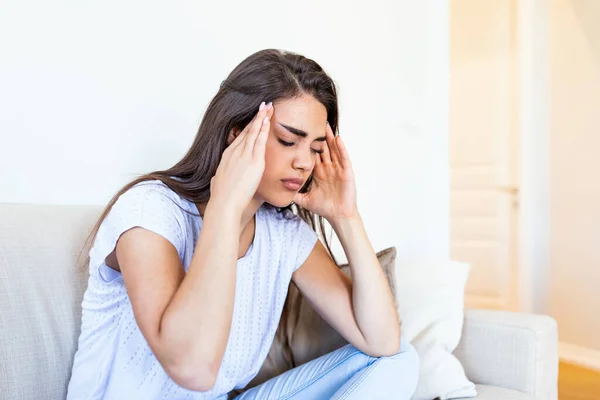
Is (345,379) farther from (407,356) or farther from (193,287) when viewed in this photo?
(193,287)

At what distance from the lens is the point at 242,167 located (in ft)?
4.12

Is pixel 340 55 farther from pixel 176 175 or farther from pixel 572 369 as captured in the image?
pixel 572 369

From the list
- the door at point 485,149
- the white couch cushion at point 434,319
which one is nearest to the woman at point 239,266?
the white couch cushion at point 434,319

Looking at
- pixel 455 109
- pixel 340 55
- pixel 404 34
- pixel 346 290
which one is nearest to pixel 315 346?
pixel 346 290

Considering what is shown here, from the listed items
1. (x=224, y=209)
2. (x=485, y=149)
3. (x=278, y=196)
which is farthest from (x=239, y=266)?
(x=485, y=149)

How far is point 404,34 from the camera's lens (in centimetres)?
284

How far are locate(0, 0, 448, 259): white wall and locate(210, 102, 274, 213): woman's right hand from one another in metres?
0.59

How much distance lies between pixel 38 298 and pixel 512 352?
4.02ft

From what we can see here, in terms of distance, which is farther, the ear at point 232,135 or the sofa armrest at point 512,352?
the sofa armrest at point 512,352

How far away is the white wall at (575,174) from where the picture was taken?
387 cm

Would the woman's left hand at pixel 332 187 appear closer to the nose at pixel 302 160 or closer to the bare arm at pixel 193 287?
the nose at pixel 302 160

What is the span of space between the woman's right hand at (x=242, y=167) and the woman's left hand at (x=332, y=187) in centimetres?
36

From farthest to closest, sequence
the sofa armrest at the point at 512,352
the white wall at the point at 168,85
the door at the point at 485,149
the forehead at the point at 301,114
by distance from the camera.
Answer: the door at the point at 485,149 → the sofa armrest at the point at 512,352 → the white wall at the point at 168,85 → the forehead at the point at 301,114

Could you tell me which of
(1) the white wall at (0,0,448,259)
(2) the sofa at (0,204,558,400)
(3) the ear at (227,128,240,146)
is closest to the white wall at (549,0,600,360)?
(1) the white wall at (0,0,448,259)
